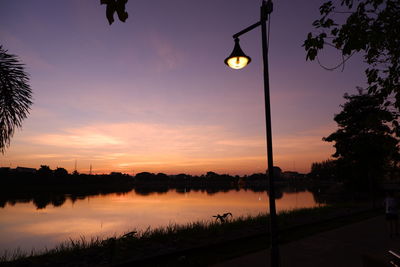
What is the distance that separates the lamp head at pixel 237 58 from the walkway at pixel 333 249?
5.43 metres

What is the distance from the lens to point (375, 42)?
15.6 ft

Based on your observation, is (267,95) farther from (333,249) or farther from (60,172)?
(60,172)

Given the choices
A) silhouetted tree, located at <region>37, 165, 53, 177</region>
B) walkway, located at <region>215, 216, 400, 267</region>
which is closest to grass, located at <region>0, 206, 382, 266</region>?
walkway, located at <region>215, 216, 400, 267</region>

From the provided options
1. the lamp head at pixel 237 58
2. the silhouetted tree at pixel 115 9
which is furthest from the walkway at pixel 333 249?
the silhouetted tree at pixel 115 9

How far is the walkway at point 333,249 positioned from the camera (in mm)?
A: 7590

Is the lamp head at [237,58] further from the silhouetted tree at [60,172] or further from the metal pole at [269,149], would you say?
the silhouetted tree at [60,172]

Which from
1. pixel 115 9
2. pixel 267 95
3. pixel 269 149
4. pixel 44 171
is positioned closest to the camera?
pixel 115 9

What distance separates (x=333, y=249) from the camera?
902cm

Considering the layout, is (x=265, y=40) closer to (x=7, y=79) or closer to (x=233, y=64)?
(x=233, y=64)

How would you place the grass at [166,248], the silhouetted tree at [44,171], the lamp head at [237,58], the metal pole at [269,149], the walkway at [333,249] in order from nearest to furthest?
the metal pole at [269,149] < the lamp head at [237,58] < the walkway at [333,249] < the grass at [166,248] < the silhouetted tree at [44,171]

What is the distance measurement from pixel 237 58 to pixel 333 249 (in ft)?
23.0

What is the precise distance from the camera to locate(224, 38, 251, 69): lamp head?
23.7ft

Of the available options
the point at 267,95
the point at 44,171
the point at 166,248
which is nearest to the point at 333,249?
the point at 166,248

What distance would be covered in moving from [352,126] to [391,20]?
100 ft
